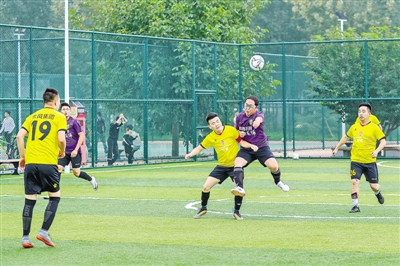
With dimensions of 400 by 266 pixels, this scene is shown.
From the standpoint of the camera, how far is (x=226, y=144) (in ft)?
46.3

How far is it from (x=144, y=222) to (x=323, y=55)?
64.4 feet

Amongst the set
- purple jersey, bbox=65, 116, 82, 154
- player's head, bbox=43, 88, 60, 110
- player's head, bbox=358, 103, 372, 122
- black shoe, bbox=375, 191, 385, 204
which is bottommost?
black shoe, bbox=375, 191, 385, 204

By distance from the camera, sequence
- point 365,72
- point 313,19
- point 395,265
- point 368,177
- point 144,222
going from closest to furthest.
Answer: point 395,265, point 144,222, point 368,177, point 365,72, point 313,19

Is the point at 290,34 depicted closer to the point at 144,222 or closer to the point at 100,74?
the point at 100,74

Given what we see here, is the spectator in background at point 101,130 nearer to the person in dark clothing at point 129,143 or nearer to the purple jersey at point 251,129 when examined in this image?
the person in dark clothing at point 129,143

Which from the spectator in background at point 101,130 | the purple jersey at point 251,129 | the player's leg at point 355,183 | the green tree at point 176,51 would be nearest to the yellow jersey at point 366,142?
the player's leg at point 355,183

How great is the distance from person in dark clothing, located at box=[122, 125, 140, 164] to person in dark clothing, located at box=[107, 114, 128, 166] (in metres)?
0.38

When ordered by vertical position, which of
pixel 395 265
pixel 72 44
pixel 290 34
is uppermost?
pixel 290 34

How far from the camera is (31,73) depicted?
24047 mm

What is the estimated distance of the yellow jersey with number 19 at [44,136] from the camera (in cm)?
1086

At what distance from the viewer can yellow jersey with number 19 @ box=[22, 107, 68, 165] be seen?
1086 centimetres

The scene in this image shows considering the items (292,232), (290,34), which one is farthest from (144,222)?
(290,34)

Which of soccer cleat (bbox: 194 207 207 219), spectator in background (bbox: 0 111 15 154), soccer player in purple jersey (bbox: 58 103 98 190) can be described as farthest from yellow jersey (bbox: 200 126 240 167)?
spectator in background (bbox: 0 111 15 154)

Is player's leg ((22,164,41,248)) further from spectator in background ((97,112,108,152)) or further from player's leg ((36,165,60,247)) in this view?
spectator in background ((97,112,108,152))
